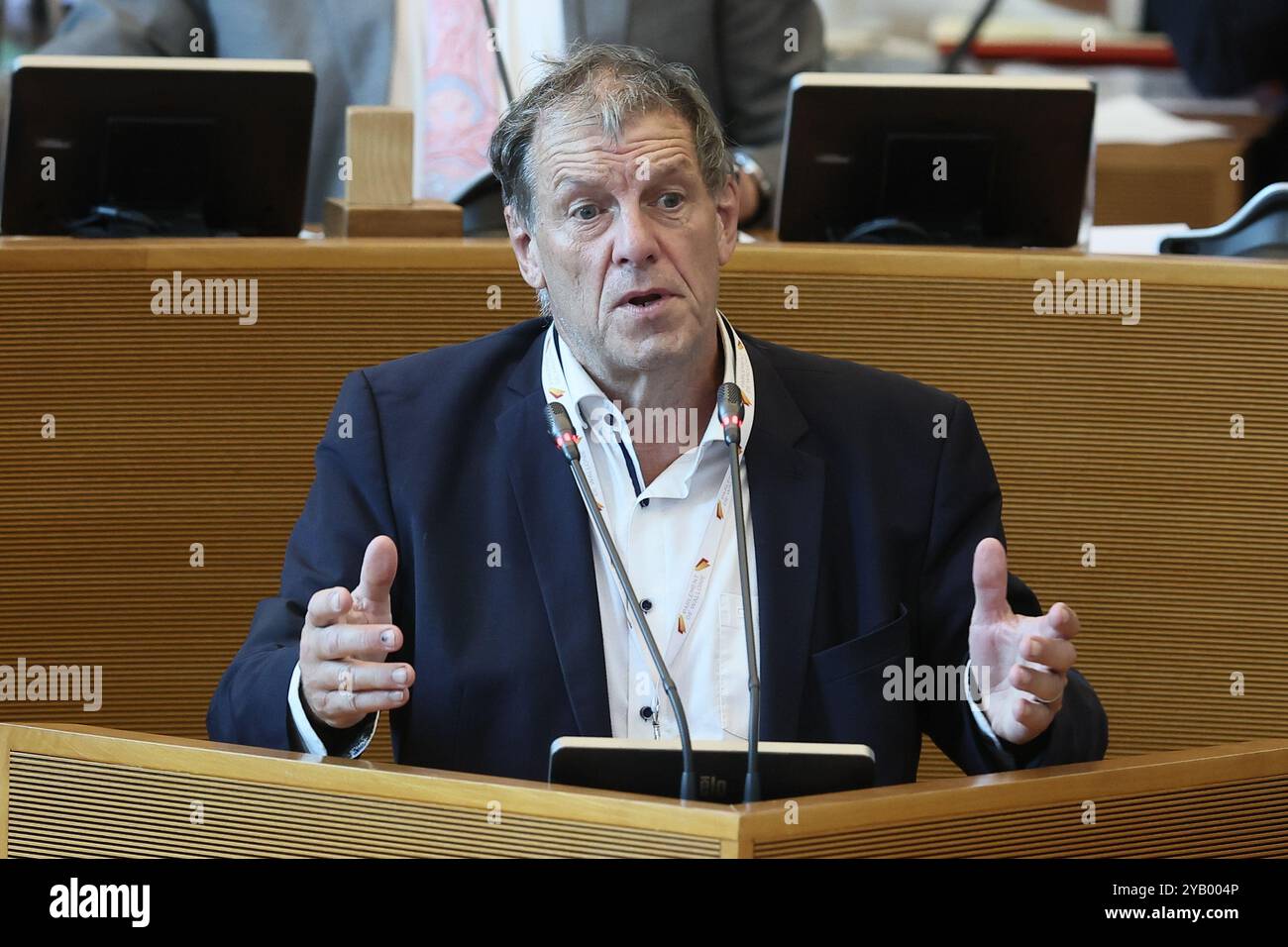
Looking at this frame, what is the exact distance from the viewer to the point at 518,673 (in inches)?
65.2

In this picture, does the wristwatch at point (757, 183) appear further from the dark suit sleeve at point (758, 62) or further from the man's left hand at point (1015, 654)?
the man's left hand at point (1015, 654)

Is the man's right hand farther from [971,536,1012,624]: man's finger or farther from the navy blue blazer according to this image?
[971,536,1012,624]: man's finger

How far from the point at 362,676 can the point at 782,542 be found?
0.49 metres

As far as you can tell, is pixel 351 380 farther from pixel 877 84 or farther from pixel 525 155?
pixel 877 84

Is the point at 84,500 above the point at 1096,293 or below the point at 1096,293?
below

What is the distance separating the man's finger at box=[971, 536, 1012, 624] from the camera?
148 centimetres

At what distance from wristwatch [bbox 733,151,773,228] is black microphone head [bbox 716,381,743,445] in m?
1.22

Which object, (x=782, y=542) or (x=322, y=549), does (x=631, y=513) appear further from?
(x=322, y=549)

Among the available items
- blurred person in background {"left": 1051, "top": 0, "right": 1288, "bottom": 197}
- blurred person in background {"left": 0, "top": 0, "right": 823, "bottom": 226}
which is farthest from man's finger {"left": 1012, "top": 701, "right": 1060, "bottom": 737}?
blurred person in background {"left": 1051, "top": 0, "right": 1288, "bottom": 197}

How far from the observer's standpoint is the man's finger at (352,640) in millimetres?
1396

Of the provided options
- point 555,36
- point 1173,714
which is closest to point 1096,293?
point 1173,714

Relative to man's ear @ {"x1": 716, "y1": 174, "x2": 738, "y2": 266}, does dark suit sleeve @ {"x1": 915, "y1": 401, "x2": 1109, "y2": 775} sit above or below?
below

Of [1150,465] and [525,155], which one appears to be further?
[1150,465]
